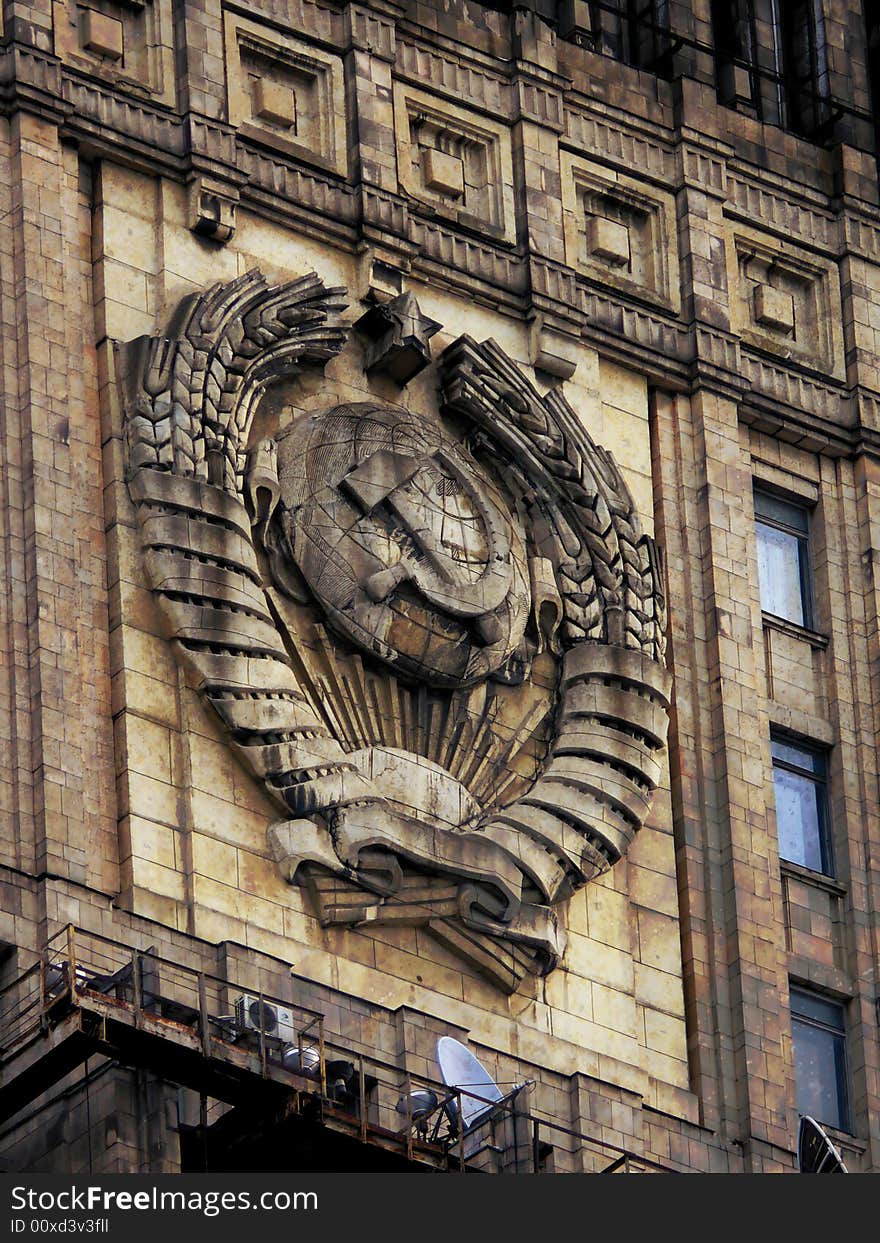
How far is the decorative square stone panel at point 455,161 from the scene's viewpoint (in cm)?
6800

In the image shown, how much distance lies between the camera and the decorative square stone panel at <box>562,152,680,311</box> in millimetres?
69250

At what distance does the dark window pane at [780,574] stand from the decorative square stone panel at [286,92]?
24.1 feet

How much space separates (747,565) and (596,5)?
8.51m

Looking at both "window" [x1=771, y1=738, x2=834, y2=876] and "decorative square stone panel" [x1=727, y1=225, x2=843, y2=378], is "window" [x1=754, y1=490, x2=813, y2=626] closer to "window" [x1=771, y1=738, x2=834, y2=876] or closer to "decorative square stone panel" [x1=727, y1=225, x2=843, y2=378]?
"window" [x1=771, y1=738, x2=834, y2=876]

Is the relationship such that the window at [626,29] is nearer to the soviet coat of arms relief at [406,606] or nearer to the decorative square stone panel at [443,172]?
the decorative square stone panel at [443,172]

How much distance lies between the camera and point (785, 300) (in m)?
71.2

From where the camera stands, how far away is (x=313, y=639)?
208 feet

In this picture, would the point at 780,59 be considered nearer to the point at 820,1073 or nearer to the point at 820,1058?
the point at 820,1058

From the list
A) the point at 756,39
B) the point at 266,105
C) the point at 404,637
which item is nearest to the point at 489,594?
the point at 404,637

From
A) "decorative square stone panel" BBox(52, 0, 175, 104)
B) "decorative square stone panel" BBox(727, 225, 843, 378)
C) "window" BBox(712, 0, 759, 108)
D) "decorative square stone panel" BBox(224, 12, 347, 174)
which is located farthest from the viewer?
"window" BBox(712, 0, 759, 108)

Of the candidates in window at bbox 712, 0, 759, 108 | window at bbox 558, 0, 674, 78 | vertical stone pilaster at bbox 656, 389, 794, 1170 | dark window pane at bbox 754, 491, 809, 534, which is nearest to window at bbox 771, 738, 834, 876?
vertical stone pilaster at bbox 656, 389, 794, 1170

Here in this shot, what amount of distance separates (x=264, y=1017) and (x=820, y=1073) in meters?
9.87

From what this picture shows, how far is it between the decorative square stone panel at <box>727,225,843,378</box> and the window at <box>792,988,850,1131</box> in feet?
30.3
